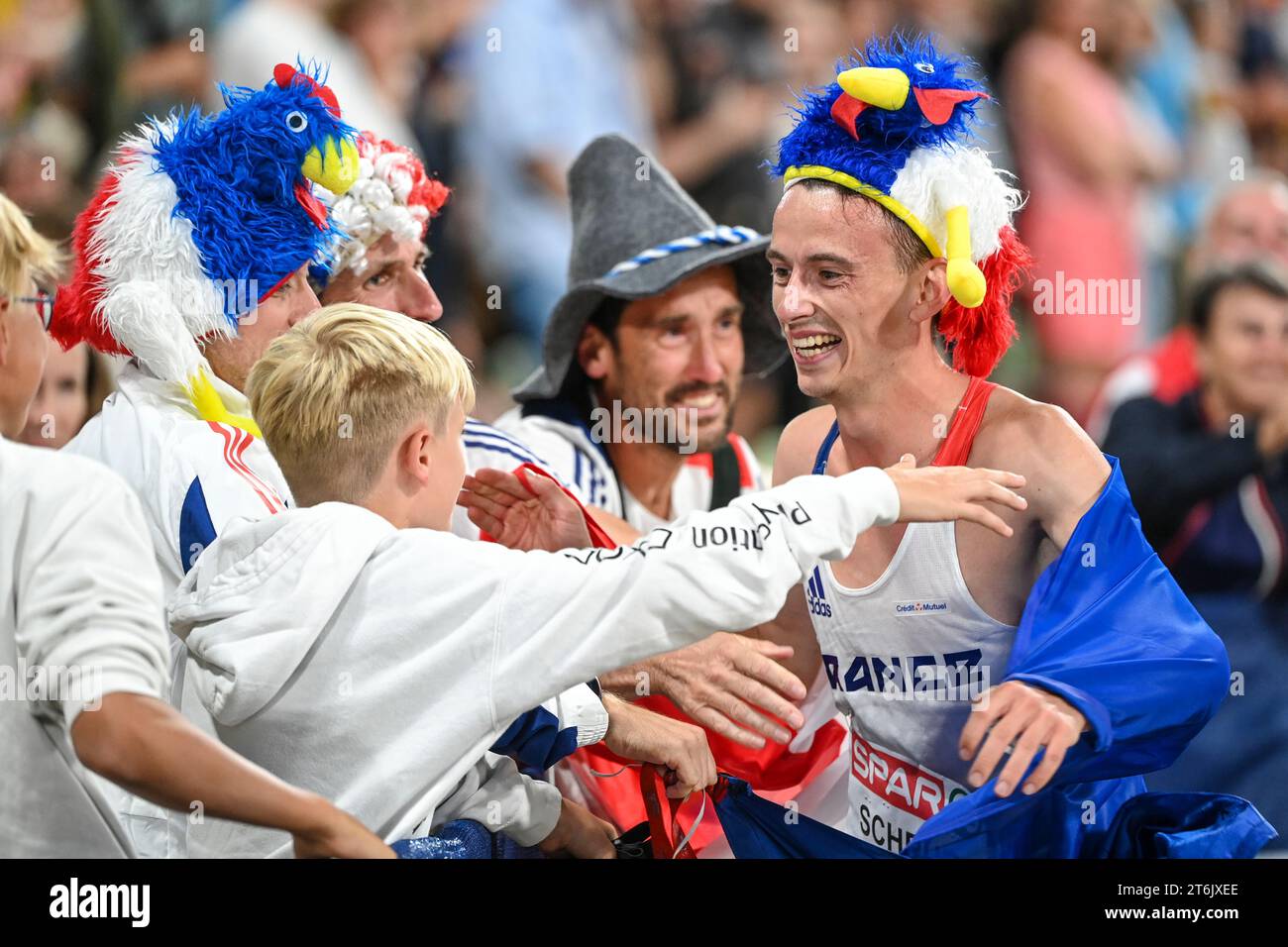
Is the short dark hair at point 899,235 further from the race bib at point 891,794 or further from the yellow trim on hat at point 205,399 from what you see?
the yellow trim on hat at point 205,399

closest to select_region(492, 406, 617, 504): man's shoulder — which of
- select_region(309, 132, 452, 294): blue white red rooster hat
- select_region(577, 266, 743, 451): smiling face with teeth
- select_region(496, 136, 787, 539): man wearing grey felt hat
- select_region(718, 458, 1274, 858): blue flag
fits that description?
select_region(496, 136, 787, 539): man wearing grey felt hat

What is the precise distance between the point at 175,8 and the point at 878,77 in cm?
302

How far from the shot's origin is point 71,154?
15.1 feet

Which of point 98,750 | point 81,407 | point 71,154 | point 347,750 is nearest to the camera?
point 98,750

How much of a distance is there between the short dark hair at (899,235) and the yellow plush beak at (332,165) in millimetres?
816

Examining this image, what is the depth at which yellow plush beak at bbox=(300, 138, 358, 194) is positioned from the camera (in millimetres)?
2643

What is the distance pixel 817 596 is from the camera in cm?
258

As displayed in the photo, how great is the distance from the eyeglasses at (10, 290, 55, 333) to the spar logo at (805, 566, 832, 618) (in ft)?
4.27

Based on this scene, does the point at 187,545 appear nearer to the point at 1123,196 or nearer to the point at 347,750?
the point at 347,750

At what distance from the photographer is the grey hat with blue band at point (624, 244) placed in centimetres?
346

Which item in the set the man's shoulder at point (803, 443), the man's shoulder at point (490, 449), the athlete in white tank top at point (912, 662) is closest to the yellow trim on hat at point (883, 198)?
the athlete in white tank top at point (912, 662)

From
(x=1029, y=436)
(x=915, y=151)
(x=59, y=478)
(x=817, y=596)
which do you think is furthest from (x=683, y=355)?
(x=59, y=478)

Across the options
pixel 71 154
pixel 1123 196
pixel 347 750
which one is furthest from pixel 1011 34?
pixel 347 750
